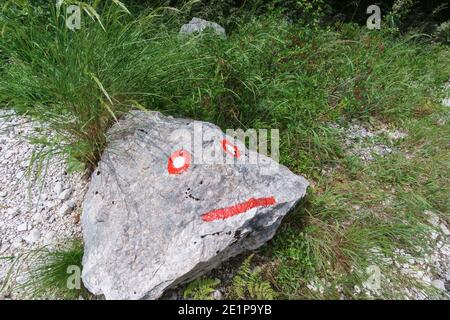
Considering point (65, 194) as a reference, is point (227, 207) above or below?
above

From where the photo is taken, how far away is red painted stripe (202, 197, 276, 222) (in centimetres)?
172

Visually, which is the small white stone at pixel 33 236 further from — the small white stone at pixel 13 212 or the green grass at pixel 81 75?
the green grass at pixel 81 75

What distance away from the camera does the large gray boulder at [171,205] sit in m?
1.65

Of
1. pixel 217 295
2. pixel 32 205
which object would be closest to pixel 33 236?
pixel 32 205

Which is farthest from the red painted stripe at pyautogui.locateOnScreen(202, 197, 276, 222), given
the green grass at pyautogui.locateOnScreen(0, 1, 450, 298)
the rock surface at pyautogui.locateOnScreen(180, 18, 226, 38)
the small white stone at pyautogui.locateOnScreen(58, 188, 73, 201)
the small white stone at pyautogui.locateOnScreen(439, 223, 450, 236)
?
the rock surface at pyautogui.locateOnScreen(180, 18, 226, 38)

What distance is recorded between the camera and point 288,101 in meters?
2.70

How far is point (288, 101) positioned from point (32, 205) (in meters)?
1.99

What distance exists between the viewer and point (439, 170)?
255 centimetres

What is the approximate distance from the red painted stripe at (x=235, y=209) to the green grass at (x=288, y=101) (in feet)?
1.18

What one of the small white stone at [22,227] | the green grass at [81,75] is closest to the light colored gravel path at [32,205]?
the small white stone at [22,227]

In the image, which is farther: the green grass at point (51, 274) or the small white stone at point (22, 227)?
the small white stone at point (22, 227)

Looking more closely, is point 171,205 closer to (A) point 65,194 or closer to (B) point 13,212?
(A) point 65,194

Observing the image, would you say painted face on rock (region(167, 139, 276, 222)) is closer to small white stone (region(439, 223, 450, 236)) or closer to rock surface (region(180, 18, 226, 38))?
small white stone (region(439, 223, 450, 236))
